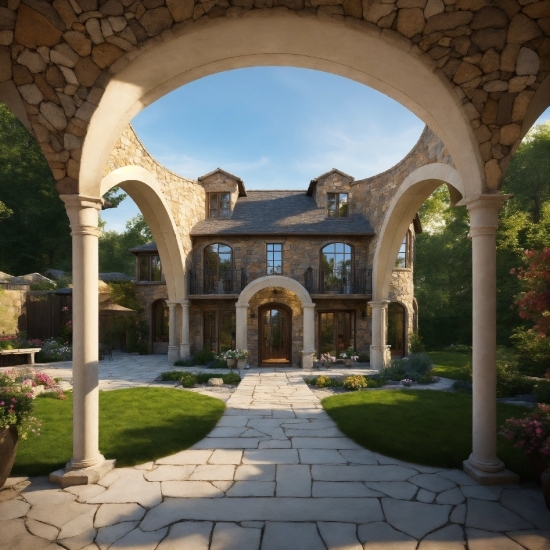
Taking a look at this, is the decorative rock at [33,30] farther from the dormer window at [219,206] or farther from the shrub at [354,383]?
the dormer window at [219,206]

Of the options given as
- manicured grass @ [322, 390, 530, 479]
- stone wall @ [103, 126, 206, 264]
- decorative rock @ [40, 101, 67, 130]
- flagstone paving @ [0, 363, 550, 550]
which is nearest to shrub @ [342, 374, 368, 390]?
manicured grass @ [322, 390, 530, 479]

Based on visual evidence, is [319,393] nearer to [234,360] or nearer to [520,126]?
[234,360]

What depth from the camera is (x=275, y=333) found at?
607 inches

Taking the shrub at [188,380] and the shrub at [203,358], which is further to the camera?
the shrub at [203,358]

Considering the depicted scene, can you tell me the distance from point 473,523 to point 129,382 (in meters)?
9.45

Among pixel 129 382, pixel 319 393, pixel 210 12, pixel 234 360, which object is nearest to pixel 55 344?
pixel 129 382

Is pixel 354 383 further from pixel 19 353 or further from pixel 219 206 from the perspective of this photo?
pixel 19 353

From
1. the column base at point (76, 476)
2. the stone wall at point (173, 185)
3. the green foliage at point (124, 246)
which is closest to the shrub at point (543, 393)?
the column base at point (76, 476)

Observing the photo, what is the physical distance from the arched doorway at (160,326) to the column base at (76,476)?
14.6 metres

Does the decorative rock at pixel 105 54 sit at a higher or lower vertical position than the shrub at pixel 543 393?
higher

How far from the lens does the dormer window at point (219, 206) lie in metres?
16.7

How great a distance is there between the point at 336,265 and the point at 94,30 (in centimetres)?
1288

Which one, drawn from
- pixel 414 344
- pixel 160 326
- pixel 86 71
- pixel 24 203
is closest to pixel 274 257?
pixel 414 344

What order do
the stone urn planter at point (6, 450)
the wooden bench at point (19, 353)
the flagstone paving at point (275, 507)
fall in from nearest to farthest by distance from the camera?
the flagstone paving at point (275, 507) < the stone urn planter at point (6, 450) < the wooden bench at point (19, 353)
